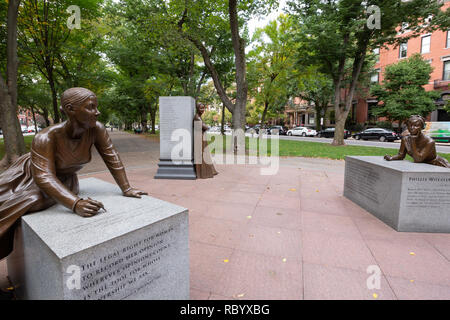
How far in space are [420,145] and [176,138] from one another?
6.05m

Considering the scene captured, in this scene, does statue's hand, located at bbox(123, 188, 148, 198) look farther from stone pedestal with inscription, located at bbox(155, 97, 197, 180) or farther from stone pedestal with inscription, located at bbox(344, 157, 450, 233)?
stone pedestal with inscription, located at bbox(155, 97, 197, 180)

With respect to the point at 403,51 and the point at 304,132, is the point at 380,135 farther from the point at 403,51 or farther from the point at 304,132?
the point at 403,51

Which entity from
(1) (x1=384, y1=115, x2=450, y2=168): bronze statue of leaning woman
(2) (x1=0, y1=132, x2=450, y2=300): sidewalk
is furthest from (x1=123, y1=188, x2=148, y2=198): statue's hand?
(1) (x1=384, y1=115, x2=450, y2=168): bronze statue of leaning woman

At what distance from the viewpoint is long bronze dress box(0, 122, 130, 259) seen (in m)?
1.88

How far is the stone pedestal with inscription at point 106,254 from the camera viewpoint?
1.46 metres

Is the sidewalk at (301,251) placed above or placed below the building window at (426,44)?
below

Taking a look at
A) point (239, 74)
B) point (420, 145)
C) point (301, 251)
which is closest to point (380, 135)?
point (239, 74)

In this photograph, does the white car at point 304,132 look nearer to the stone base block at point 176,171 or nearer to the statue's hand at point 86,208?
the stone base block at point 176,171

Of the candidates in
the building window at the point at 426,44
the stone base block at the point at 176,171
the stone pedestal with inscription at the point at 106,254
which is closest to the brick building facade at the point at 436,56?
the building window at the point at 426,44

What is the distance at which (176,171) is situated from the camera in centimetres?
751

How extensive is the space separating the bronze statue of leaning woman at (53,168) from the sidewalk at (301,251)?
1.43 meters

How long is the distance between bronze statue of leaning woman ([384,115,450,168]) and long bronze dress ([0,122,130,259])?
494cm

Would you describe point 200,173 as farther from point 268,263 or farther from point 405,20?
point 405,20
